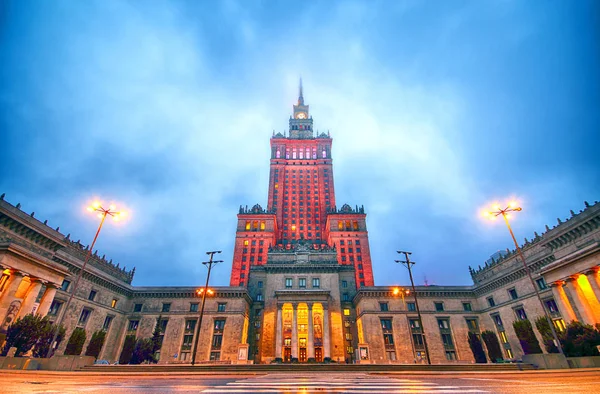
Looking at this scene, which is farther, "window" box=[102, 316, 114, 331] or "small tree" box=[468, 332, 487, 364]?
"window" box=[102, 316, 114, 331]

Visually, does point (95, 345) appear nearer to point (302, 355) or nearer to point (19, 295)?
point (19, 295)

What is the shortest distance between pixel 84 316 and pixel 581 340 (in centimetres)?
6283

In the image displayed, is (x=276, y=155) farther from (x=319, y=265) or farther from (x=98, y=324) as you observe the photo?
(x=98, y=324)

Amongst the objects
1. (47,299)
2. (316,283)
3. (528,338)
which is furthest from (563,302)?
(47,299)

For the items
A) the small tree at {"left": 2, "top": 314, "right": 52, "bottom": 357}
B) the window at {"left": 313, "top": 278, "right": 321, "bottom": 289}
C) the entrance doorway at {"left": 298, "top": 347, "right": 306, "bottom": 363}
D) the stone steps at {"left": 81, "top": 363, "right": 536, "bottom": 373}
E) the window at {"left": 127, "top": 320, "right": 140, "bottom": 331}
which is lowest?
the stone steps at {"left": 81, "top": 363, "right": 536, "bottom": 373}

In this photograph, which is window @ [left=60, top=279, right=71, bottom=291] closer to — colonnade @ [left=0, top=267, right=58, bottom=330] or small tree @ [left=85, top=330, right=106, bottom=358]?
colonnade @ [left=0, top=267, right=58, bottom=330]

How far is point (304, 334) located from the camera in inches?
2121

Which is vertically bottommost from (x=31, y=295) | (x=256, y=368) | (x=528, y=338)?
(x=256, y=368)

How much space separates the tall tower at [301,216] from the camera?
8744cm

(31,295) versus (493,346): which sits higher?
(31,295)

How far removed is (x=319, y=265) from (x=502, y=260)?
3586 centimetres

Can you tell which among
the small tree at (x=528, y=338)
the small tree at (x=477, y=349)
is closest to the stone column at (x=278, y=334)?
the small tree at (x=477, y=349)

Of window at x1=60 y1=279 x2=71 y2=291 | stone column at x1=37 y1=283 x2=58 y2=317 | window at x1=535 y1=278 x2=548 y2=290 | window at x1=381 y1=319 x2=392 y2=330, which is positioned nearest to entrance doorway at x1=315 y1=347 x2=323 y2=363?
window at x1=381 y1=319 x2=392 y2=330

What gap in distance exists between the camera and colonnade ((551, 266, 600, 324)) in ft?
93.7
